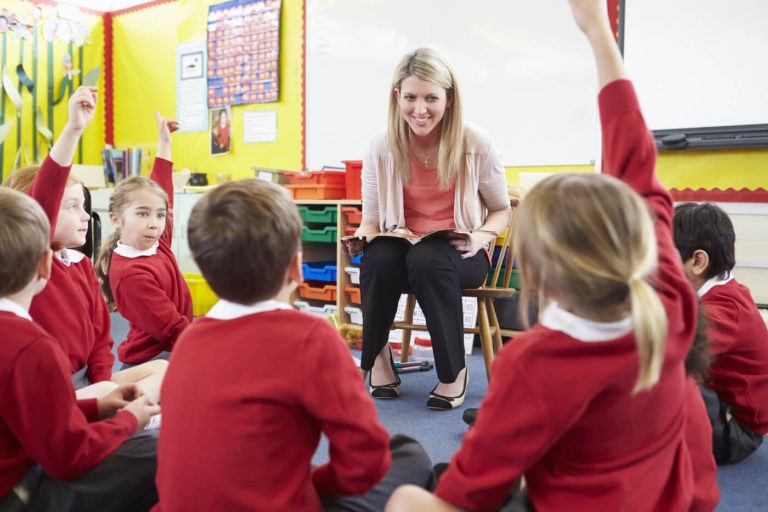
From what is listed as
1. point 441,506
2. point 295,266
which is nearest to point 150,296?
point 295,266

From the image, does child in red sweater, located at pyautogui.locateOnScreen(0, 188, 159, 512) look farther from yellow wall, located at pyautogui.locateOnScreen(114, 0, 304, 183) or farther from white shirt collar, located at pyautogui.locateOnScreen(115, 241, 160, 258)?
yellow wall, located at pyautogui.locateOnScreen(114, 0, 304, 183)

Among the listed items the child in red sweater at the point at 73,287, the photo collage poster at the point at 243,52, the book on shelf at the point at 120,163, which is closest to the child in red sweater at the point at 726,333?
the child in red sweater at the point at 73,287

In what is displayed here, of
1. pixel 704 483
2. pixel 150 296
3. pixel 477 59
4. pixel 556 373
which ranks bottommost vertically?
pixel 704 483

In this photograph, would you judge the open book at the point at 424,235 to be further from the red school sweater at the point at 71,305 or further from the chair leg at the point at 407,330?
the red school sweater at the point at 71,305

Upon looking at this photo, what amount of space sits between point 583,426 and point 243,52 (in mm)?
3749

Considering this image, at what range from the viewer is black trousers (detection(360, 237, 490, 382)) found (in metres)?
1.84

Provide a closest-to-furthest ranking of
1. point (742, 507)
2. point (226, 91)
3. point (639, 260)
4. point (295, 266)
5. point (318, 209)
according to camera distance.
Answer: point (639, 260)
point (295, 266)
point (742, 507)
point (318, 209)
point (226, 91)

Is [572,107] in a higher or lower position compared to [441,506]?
higher

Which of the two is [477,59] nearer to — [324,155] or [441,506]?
[324,155]

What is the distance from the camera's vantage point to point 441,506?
0.77 m

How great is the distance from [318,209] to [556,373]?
2548 millimetres

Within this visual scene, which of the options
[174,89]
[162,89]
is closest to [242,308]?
[174,89]

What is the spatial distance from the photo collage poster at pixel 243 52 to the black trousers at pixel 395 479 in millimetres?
3243

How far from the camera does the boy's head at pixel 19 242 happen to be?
921 millimetres
